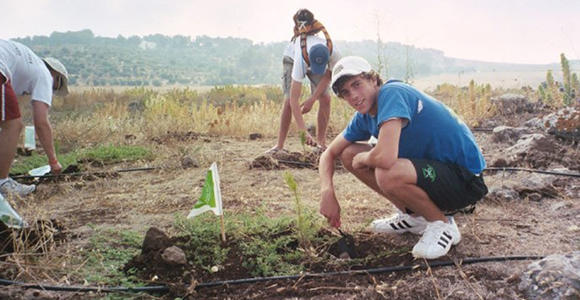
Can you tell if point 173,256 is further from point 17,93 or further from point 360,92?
point 17,93

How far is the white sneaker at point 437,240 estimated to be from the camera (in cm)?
242

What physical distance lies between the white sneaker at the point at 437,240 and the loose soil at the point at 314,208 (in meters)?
0.08

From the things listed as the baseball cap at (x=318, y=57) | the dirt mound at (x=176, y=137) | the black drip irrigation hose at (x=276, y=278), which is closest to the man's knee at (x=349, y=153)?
the black drip irrigation hose at (x=276, y=278)

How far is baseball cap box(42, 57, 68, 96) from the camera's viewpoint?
4.59 m

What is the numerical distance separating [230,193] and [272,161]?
Result: 0.92 meters

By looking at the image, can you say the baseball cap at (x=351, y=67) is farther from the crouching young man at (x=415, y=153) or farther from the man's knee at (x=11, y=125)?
the man's knee at (x=11, y=125)

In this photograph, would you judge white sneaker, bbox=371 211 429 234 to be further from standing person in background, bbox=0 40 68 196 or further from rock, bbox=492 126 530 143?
rock, bbox=492 126 530 143

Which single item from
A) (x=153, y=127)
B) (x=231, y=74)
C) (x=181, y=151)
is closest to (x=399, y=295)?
(x=181, y=151)

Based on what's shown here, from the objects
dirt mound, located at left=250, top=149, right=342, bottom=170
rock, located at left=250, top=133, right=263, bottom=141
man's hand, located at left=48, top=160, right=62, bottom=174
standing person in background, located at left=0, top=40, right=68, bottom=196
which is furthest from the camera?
rock, located at left=250, top=133, right=263, bottom=141

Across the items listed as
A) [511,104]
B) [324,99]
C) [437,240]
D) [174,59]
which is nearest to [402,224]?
[437,240]

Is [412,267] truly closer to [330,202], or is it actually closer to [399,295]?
[399,295]

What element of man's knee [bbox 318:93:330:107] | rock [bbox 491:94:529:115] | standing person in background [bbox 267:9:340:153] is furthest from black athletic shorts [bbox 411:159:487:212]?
rock [bbox 491:94:529:115]

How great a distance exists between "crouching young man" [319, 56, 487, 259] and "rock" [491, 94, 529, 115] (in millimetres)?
6127

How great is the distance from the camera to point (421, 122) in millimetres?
2521
